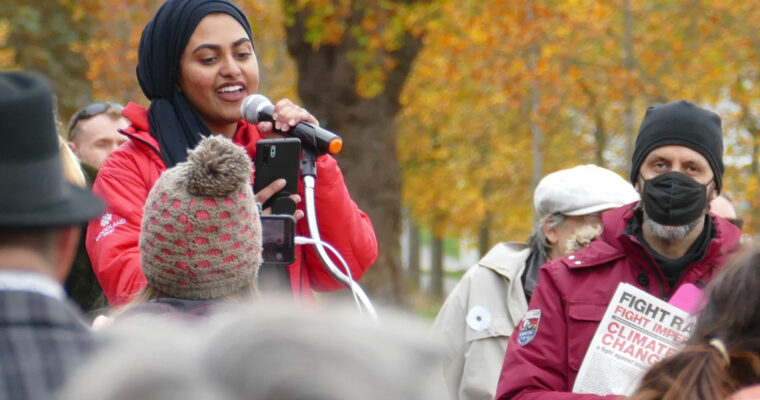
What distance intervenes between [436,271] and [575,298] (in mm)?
27326

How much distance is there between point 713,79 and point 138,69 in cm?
1852

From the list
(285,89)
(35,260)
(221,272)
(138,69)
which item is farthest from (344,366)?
(285,89)

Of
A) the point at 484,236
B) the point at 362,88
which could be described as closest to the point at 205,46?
the point at 362,88

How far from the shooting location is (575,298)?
12.2 ft

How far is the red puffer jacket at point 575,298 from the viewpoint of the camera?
363 centimetres

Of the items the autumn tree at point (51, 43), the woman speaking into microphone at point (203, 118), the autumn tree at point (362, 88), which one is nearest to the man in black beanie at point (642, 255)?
the woman speaking into microphone at point (203, 118)

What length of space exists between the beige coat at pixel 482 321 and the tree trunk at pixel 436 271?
24.2m

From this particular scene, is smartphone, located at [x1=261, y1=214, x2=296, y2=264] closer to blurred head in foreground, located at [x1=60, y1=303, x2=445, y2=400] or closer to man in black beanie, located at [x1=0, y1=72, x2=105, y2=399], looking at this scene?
man in black beanie, located at [x1=0, y1=72, x2=105, y2=399]

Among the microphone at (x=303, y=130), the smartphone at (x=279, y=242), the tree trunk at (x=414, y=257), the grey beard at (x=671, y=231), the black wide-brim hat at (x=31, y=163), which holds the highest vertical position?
the black wide-brim hat at (x=31, y=163)

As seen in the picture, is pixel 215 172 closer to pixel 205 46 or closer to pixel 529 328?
pixel 205 46

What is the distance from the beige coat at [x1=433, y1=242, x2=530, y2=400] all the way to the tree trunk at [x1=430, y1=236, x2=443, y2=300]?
79.4 feet

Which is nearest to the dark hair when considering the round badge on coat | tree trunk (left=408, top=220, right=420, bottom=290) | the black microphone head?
the black microphone head

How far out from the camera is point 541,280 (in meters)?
3.81

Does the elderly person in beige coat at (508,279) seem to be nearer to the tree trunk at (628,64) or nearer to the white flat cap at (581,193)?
the white flat cap at (581,193)
